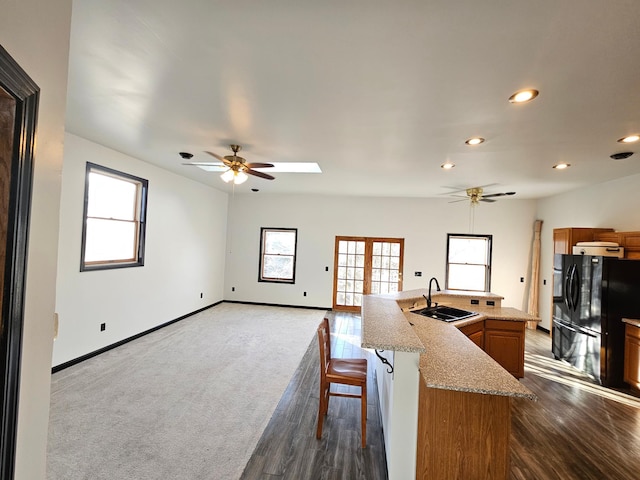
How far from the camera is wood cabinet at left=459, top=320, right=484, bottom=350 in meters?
3.30

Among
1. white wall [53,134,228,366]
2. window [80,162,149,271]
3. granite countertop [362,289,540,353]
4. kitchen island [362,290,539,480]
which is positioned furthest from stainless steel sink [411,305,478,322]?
window [80,162,149,271]

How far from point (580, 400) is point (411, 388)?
112 inches

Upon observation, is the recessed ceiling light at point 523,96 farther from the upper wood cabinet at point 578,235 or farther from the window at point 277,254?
the window at point 277,254

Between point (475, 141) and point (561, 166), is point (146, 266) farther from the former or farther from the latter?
point (561, 166)

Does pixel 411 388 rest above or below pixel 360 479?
above

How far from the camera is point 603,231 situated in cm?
455

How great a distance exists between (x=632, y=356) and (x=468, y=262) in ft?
11.5

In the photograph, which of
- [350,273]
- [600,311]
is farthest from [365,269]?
[600,311]

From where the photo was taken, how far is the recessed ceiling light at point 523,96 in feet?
6.89

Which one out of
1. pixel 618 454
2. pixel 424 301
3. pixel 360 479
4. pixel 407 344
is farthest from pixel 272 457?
pixel 618 454

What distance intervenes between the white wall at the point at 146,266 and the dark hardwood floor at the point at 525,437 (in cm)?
282

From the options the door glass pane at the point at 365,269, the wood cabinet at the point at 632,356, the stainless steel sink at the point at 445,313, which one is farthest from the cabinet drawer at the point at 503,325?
the door glass pane at the point at 365,269

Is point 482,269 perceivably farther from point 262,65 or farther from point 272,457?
point 262,65

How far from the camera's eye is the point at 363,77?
2.03 meters
